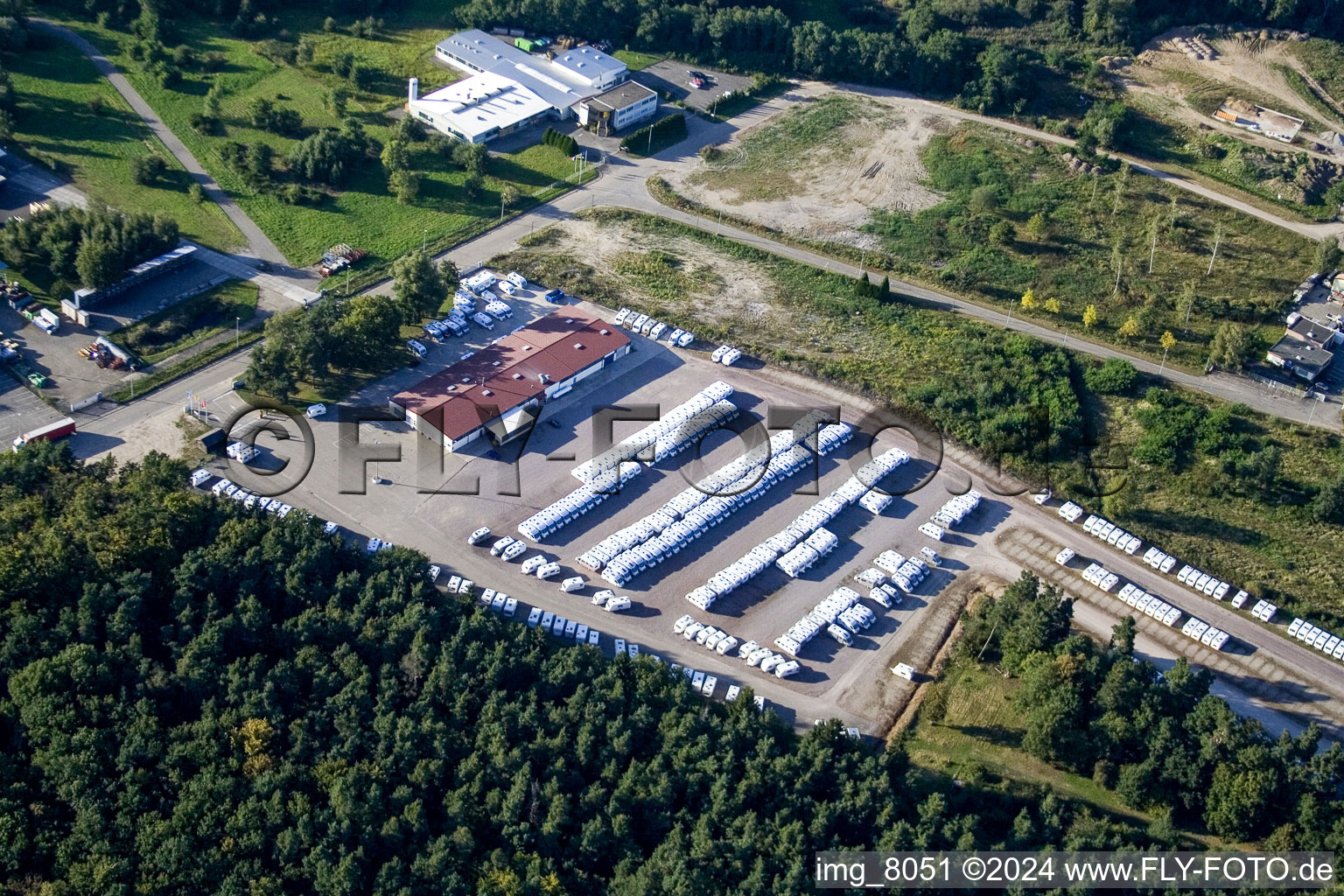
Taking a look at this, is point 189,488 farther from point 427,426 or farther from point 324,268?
point 324,268

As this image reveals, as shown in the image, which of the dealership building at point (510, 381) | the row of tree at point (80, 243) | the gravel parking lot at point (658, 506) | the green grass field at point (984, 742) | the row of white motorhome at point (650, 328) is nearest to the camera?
the green grass field at point (984, 742)

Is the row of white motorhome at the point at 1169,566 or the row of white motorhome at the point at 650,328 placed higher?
the row of white motorhome at the point at 650,328

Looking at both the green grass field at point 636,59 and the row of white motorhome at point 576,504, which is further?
the green grass field at point 636,59

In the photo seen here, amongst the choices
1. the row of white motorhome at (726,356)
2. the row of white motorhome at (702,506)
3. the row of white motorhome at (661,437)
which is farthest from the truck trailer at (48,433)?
the row of white motorhome at (726,356)

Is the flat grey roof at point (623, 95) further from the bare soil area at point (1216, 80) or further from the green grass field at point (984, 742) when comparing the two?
the green grass field at point (984, 742)

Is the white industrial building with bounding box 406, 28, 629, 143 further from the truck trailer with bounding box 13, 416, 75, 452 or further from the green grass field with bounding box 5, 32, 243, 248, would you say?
the truck trailer with bounding box 13, 416, 75, 452

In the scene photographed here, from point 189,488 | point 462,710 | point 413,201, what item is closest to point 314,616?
point 462,710

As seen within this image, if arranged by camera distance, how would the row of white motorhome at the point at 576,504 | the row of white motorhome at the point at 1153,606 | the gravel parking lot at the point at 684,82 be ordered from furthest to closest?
the gravel parking lot at the point at 684,82 → the row of white motorhome at the point at 576,504 → the row of white motorhome at the point at 1153,606
